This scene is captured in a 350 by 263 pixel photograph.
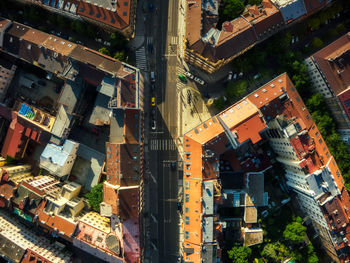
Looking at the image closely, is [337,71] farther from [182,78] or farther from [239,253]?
[239,253]

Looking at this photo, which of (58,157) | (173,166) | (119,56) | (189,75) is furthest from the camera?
(189,75)

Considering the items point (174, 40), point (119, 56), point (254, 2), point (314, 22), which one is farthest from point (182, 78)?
point (314, 22)

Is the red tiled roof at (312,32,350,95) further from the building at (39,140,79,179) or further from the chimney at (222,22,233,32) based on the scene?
the building at (39,140,79,179)

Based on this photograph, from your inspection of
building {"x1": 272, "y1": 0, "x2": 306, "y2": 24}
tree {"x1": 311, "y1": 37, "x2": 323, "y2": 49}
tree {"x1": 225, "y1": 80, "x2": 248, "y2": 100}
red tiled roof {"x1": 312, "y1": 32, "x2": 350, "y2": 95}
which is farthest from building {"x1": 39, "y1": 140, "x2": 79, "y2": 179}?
tree {"x1": 311, "y1": 37, "x2": 323, "y2": 49}

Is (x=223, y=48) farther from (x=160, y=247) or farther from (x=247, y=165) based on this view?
(x=160, y=247)

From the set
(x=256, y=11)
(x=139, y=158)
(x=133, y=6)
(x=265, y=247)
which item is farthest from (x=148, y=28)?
(x=265, y=247)

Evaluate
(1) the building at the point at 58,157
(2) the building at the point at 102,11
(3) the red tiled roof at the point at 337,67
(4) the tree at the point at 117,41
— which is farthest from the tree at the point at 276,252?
(2) the building at the point at 102,11

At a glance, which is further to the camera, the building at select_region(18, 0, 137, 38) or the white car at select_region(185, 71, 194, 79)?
the white car at select_region(185, 71, 194, 79)
